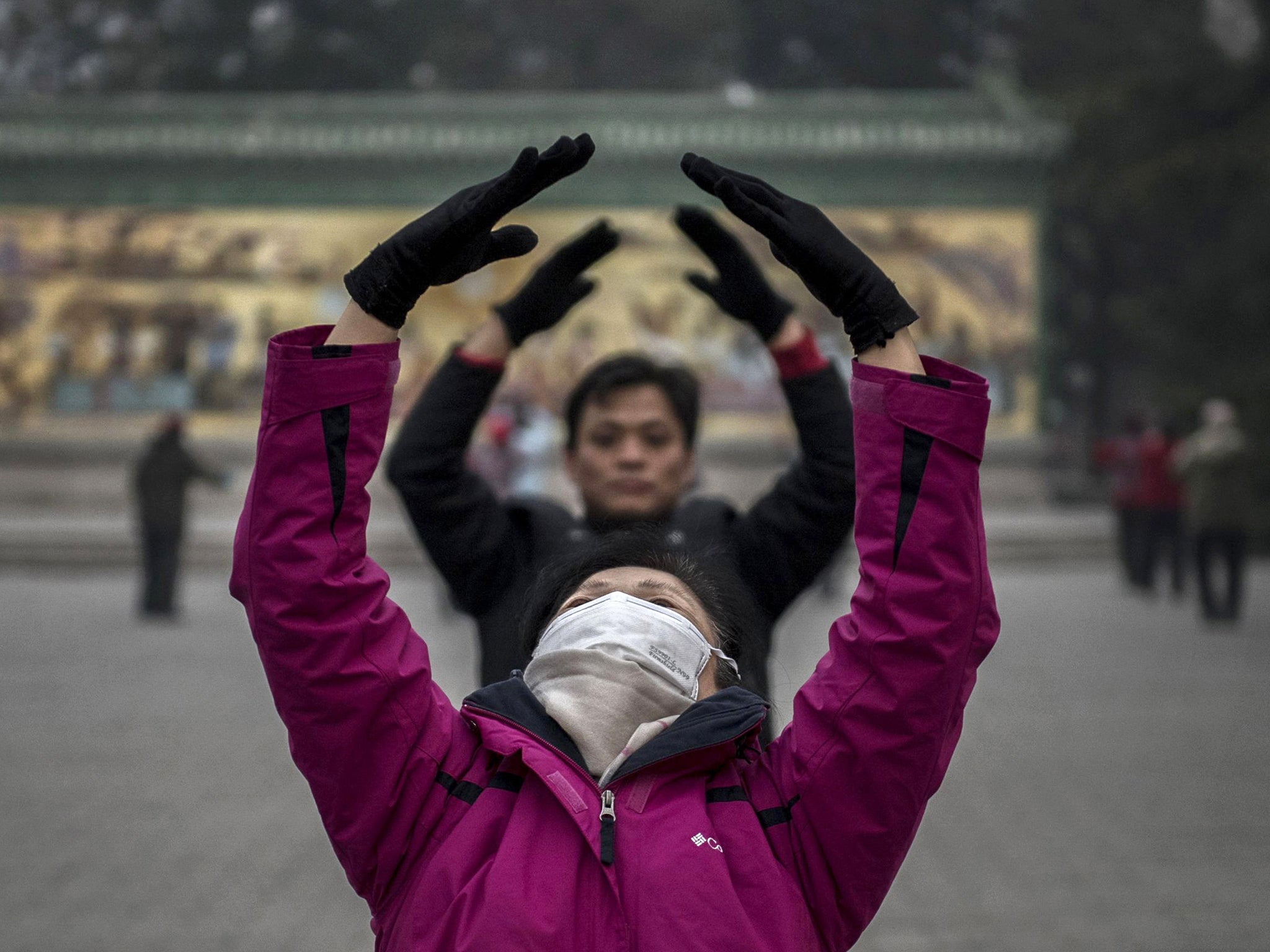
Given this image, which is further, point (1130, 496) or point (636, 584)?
point (1130, 496)

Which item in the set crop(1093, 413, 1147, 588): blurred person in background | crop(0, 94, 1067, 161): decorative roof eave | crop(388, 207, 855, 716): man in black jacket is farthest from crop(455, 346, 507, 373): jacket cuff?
crop(0, 94, 1067, 161): decorative roof eave

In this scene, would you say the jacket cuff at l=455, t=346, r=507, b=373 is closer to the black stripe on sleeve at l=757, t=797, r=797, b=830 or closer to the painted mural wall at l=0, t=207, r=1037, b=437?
the black stripe on sleeve at l=757, t=797, r=797, b=830

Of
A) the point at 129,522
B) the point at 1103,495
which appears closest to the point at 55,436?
the point at 129,522

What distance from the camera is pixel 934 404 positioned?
1.75m

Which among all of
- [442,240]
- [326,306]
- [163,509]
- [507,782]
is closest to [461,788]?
[507,782]

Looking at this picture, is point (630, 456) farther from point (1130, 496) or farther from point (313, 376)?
point (1130, 496)

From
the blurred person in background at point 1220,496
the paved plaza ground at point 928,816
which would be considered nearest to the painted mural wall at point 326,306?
the blurred person in background at point 1220,496

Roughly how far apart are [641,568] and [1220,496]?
422 inches

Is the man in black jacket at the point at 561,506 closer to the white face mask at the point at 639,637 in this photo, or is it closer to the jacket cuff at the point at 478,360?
the jacket cuff at the point at 478,360

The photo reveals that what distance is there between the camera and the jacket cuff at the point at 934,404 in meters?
1.75

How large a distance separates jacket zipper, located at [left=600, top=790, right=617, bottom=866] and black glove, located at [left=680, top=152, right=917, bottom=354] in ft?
1.99

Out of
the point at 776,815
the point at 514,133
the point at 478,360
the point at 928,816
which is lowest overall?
the point at 928,816

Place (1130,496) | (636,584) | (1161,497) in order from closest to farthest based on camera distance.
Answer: (636,584)
(1161,497)
(1130,496)

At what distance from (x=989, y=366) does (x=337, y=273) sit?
9851 millimetres
